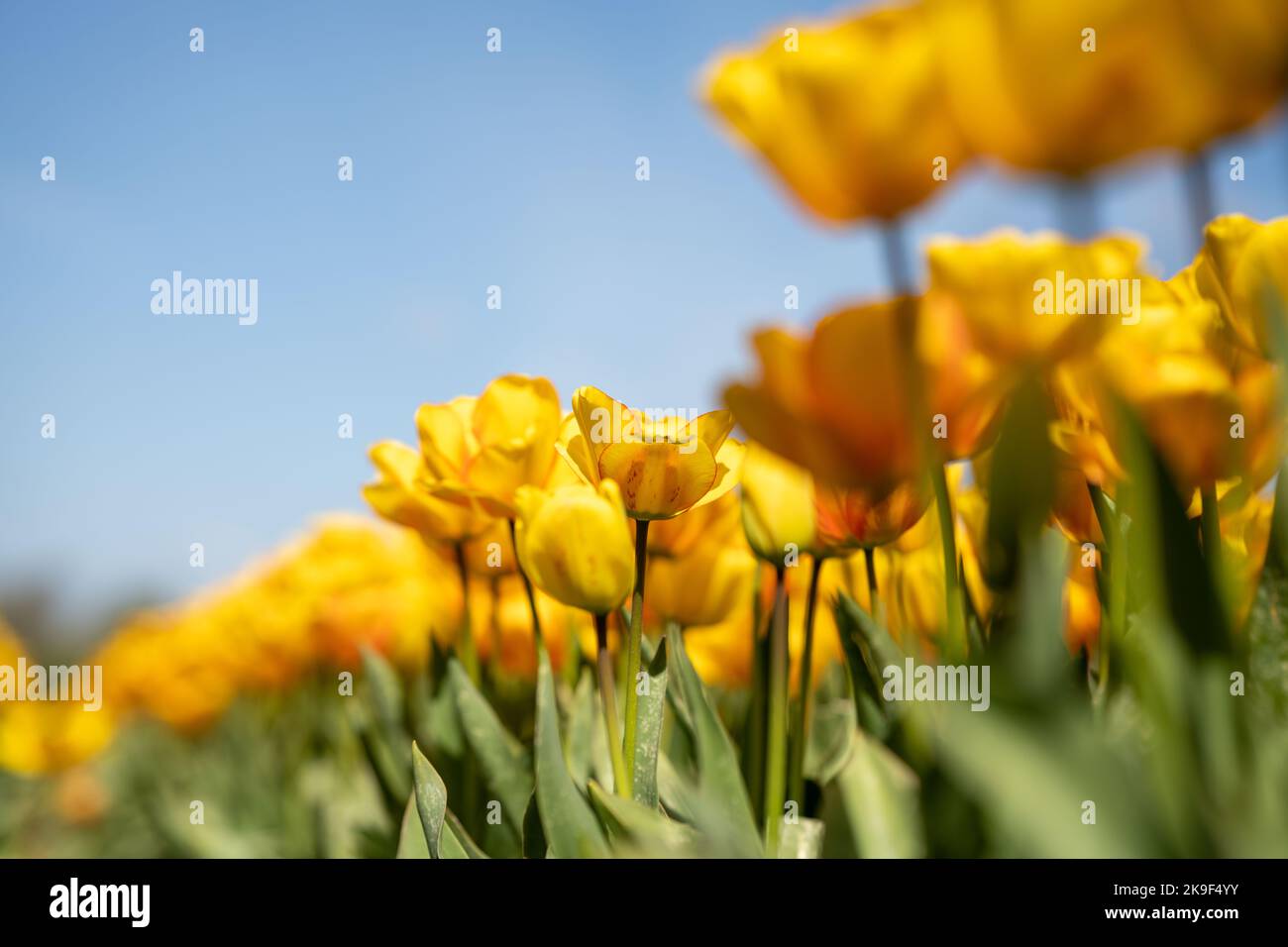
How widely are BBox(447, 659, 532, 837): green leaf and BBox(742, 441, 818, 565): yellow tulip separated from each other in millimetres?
173

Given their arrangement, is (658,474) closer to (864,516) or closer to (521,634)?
(864,516)

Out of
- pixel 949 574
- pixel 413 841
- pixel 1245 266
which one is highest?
pixel 1245 266

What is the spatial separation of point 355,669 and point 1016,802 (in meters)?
0.92

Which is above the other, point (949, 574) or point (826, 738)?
point (949, 574)

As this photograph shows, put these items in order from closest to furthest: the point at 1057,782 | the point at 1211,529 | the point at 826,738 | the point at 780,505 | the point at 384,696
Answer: the point at 1057,782 → the point at 1211,529 → the point at 780,505 → the point at 826,738 → the point at 384,696

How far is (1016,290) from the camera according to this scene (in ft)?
0.95

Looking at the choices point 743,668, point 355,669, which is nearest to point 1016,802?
point 743,668

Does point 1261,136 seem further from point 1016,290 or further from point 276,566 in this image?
point 276,566

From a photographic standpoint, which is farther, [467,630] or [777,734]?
[467,630]

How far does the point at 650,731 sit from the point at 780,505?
115 millimetres

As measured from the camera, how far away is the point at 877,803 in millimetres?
289

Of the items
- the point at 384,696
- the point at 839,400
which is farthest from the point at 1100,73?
the point at 384,696

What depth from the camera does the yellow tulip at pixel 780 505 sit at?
403 mm

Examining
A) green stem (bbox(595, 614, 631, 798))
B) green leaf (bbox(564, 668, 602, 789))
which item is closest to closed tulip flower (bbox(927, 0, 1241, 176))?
green stem (bbox(595, 614, 631, 798))
